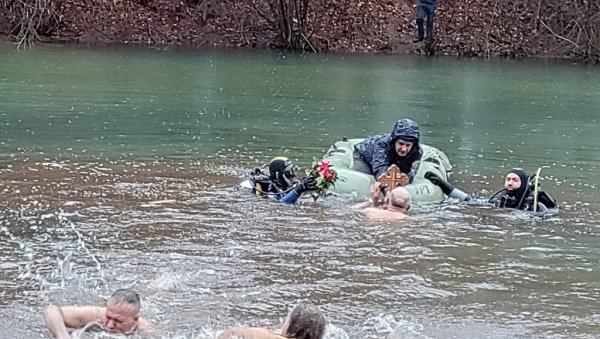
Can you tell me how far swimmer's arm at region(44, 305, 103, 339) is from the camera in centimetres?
597

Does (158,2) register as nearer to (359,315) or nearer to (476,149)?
(476,149)

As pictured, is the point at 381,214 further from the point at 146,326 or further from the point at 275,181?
the point at 146,326

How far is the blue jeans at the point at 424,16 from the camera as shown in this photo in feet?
101

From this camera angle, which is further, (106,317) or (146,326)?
(146,326)

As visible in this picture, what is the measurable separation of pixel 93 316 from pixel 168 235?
96.7 inches

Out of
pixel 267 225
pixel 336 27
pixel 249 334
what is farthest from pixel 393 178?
pixel 336 27

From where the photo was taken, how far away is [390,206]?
9.75 m

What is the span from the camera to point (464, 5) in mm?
33969

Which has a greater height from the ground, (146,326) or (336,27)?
(336,27)

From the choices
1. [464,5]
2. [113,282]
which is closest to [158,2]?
[464,5]

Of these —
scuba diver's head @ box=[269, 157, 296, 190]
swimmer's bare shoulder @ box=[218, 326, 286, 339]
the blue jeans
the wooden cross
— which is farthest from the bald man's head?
the blue jeans

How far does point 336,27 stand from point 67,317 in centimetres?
2706

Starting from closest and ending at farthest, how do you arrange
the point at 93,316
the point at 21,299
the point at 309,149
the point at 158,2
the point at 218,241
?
the point at 93,316, the point at 21,299, the point at 218,241, the point at 309,149, the point at 158,2

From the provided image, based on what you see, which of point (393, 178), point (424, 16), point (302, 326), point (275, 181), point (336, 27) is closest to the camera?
point (302, 326)
